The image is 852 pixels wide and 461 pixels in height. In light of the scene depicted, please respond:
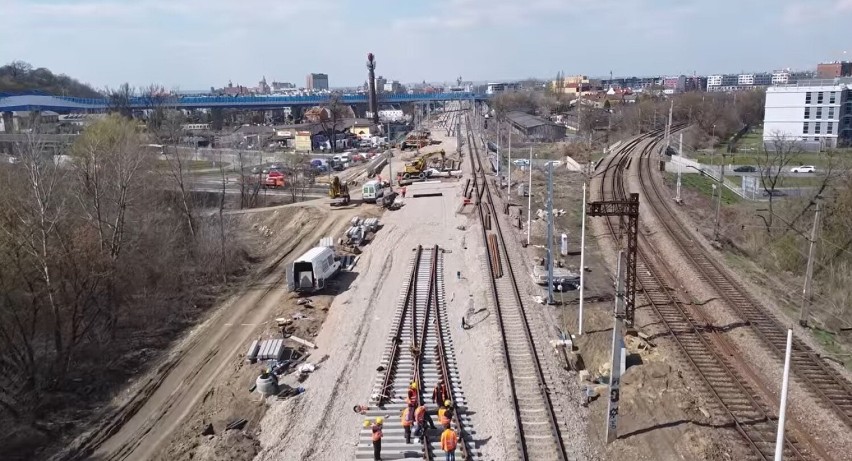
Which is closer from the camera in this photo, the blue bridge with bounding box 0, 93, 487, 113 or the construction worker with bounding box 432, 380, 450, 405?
the construction worker with bounding box 432, 380, 450, 405

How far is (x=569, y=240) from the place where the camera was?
2798 centimetres

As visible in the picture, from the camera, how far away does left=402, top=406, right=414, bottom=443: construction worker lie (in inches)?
484

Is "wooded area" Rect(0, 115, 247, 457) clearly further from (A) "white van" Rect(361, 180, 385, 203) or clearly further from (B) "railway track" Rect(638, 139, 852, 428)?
(B) "railway track" Rect(638, 139, 852, 428)

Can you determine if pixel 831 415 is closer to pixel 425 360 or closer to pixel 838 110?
pixel 425 360

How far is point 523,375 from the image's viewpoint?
1511 centimetres

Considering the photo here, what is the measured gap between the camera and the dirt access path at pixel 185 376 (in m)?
14.3

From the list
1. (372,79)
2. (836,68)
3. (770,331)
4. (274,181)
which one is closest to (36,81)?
(372,79)

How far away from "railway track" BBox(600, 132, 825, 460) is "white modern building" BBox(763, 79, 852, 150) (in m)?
47.8

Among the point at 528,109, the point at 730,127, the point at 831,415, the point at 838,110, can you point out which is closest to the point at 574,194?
the point at 831,415

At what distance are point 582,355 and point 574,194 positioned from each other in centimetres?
2310

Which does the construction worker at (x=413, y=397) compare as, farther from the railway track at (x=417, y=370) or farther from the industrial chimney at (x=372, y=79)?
the industrial chimney at (x=372, y=79)

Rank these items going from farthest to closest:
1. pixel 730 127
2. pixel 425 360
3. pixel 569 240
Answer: pixel 730 127 → pixel 569 240 → pixel 425 360

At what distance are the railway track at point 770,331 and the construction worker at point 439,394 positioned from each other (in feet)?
26.8

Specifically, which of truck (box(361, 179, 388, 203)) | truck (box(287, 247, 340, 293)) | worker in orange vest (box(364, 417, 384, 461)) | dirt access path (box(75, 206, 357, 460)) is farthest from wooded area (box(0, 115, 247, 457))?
truck (box(361, 179, 388, 203))
